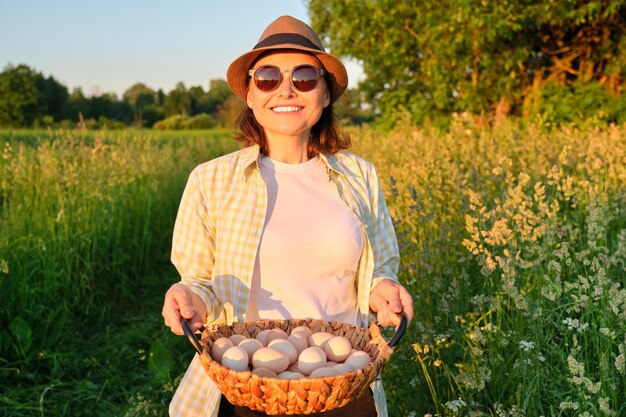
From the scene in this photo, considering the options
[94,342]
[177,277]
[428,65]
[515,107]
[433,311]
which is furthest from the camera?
[515,107]

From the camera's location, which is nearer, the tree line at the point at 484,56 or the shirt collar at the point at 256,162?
the shirt collar at the point at 256,162

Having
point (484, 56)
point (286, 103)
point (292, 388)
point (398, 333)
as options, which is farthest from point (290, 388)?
point (484, 56)

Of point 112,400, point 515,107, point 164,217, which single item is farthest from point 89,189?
point 515,107

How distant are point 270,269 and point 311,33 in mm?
878

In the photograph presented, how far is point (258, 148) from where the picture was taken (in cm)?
216

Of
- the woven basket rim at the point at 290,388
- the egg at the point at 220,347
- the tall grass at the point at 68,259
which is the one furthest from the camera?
the tall grass at the point at 68,259

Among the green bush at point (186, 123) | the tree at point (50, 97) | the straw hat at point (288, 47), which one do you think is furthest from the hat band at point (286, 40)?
the tree at point (50, 97)

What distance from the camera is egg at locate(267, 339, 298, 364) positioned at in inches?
63.9

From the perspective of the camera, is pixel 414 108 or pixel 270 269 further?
pixel 414 108

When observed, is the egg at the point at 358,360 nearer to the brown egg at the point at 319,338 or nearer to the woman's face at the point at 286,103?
the brown egg at the point at 319,338

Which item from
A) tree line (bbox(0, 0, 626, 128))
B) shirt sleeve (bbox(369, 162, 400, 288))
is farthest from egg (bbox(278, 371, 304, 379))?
tree line (bbox(0, 0, 626, 128))

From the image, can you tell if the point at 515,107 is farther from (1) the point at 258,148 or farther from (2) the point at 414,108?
(1) the point at 258,148

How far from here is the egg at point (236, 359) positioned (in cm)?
152

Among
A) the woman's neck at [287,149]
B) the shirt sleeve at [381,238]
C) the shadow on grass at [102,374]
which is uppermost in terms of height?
the woman's neck at [287,149]
